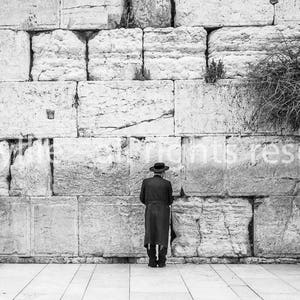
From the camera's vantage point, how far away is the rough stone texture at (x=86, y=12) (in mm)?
7027

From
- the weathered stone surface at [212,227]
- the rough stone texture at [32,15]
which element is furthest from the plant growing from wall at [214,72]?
the rough stone texture at [32,15]

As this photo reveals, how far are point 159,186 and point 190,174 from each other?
0.65 meters

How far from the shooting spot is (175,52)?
7023 mm

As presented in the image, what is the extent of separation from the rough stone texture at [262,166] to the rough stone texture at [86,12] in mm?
2656

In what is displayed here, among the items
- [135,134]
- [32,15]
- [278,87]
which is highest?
[32,15]

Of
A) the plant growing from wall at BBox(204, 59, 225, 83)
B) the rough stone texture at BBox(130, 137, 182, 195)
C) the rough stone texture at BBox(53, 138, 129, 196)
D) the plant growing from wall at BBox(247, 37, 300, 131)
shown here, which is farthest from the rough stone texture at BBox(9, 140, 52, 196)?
the plant growing from wall at BBox(247, 37, 300, 131)

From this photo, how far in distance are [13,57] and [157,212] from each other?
3164mm

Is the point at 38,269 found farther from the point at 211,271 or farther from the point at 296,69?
the point at 296,69

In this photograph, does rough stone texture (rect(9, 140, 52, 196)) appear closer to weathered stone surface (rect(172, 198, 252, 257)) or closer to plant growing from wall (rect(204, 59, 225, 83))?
weathered stone surface (rect(172, 198, 252, 257))

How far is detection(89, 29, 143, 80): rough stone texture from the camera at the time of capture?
23.0ft

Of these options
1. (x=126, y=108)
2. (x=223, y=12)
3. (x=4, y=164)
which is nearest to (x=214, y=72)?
(x=223, y=12)

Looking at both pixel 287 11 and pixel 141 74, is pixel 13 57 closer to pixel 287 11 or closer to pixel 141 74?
pixel 141 74

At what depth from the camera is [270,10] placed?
7.01m

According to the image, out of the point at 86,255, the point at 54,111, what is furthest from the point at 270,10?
the point at 86,255
